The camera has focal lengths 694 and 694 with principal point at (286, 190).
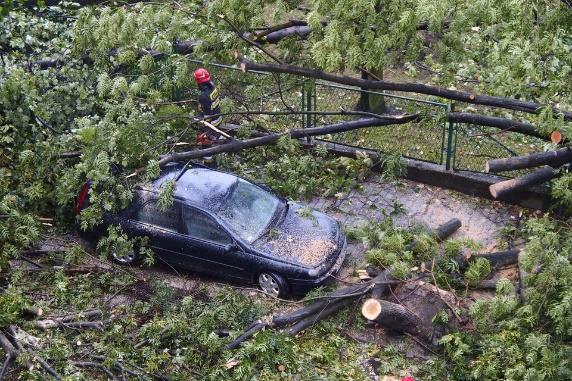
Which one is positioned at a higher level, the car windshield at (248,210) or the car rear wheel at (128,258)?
the car windshield at (248,210)

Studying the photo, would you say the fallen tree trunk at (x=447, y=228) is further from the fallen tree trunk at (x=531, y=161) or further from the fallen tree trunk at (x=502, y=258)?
the fallen tree trunk at (x=531, y=161)

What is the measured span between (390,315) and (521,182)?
2.06m

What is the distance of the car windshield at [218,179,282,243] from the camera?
8.97 metres

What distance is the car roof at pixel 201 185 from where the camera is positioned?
9.09 metres

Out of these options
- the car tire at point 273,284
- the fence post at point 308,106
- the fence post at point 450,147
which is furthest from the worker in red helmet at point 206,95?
the fence post at point 450,147

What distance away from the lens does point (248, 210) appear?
9203 mm

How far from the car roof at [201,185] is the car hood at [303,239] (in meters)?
0.82

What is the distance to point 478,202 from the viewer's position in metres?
10.7

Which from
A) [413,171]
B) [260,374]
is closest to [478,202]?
[413,171]

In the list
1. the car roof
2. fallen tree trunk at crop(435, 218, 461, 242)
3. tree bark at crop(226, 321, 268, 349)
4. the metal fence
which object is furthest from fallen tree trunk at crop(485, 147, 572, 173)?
the car roof

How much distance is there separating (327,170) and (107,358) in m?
5.28

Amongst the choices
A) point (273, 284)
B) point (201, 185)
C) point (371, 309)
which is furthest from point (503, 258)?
point (201, 185)

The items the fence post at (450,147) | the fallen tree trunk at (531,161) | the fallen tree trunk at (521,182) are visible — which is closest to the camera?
the fallen tree trunk at (531,161)

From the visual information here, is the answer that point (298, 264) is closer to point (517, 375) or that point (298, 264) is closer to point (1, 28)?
point (517, 375)
